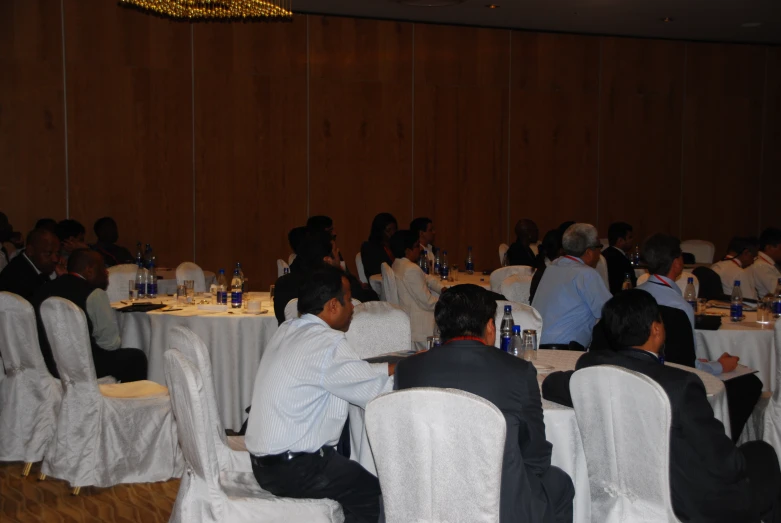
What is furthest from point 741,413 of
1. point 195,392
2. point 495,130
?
point 495,130

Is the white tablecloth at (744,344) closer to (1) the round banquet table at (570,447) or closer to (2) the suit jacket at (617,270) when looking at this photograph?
(1) the round banquet table at (570,447)

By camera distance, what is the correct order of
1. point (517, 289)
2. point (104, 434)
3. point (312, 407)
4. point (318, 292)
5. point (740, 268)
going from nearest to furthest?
1. point (312, 407)
2. point (318, 292)
3. point (104, 434)
4. point (517, 289)
5. point (740, 268)

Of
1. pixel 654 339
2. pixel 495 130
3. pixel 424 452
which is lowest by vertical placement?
pixel 424 452

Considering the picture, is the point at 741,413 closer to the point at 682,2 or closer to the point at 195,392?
the point at 195,392

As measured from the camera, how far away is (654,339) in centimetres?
320

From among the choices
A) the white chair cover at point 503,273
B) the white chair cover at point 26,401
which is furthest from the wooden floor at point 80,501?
the white chair cover at point 503,273

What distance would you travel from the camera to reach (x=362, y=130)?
11.6 metres

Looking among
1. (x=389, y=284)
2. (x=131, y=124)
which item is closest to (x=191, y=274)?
(x=389, y=284)

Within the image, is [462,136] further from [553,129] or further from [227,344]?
[227,344]

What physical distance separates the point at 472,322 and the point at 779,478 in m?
1.41

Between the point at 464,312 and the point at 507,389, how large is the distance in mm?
347

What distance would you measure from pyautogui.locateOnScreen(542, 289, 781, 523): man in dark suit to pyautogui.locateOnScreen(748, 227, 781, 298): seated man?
440 cm

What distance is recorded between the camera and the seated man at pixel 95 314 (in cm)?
545

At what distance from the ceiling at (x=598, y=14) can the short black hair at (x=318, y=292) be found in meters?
7.69
